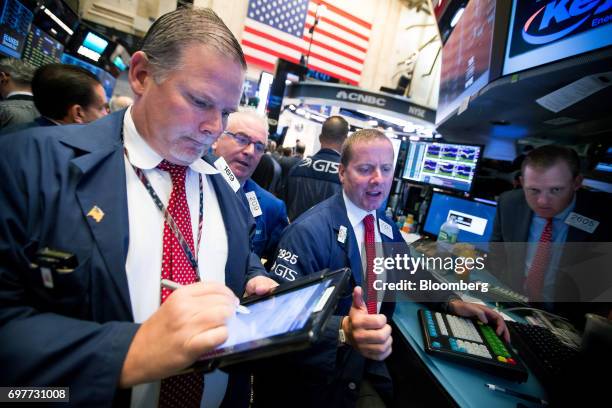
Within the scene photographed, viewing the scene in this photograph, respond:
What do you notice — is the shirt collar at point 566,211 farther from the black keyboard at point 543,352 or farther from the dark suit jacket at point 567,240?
the black keyboard at point 543,352

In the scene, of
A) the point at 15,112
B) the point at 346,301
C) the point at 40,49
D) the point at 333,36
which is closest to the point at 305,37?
the point at 333,36

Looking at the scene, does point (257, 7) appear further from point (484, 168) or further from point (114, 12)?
point (484, 168)

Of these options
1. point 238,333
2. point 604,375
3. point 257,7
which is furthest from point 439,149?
point 257,7

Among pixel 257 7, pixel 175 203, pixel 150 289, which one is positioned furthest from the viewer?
pixel 257 7

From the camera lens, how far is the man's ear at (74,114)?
7.29 ft

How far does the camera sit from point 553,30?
4.35 ft

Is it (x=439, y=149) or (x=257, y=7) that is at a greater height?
(x=257, y=7)

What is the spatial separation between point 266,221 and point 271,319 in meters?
1.60

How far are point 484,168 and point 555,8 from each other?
1.76 meters

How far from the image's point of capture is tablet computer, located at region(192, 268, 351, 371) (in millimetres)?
508

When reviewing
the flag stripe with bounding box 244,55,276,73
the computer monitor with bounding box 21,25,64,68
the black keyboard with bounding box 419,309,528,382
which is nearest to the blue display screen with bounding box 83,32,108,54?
the computer monitor with bounding box 21,25,64,68

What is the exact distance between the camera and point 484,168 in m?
2.89

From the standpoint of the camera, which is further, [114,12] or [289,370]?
[114,12]

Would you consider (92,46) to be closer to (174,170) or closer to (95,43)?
(95,43)
